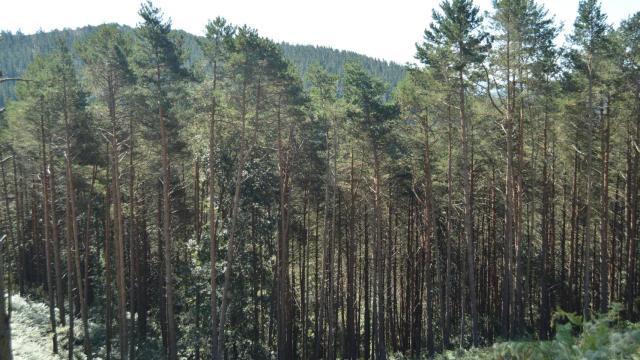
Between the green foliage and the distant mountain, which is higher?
the distant mountain

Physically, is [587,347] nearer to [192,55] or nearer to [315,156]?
[315,156]

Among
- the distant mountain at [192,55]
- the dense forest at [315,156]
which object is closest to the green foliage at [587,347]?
the dense forest at [315,156]

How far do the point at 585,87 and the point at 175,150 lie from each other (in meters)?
16.9

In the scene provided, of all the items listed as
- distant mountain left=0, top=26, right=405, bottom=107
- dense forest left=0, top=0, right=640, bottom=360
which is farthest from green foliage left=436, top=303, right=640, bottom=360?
distant mountain left=0, top=26, right=405, bottom=107

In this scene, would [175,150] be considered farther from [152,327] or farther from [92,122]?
[152,327]

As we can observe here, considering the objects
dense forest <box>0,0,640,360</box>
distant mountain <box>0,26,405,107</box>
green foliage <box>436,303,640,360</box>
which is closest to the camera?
green foliage <box>436,303,640,360</box>

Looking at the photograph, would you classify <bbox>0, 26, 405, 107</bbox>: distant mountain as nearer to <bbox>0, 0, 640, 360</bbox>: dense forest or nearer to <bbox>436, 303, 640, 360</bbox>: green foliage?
<bbox>0, 0, 640, 360</bbox>: dense forest

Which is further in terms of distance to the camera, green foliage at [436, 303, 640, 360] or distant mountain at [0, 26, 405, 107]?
distant mountain at [0, 26, 405, 107]

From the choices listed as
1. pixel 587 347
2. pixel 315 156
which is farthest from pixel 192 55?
pixel 587 347

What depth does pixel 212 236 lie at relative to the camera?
58.2ft

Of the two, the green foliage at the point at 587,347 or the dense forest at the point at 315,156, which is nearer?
the green foliage at the point at 587,347

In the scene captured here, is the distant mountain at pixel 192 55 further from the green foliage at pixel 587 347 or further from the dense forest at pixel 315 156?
the green foliage at pixel 587 347

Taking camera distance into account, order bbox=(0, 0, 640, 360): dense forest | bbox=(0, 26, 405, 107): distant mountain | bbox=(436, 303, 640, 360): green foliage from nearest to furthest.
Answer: bbox=(436, 303, 640, 360): green foliage → bbox=(0, 0, 640, 360): dense forest → bbox=(0, 26, 405, 107): distant mountain

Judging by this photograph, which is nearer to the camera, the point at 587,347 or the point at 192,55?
the point at 587,347
